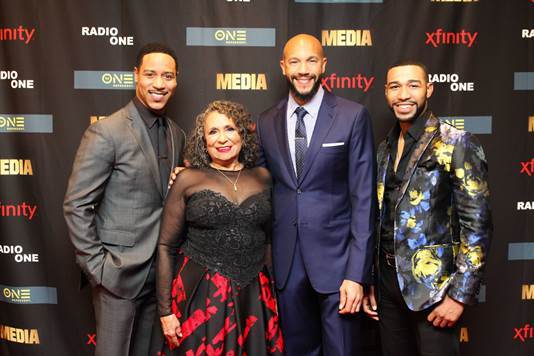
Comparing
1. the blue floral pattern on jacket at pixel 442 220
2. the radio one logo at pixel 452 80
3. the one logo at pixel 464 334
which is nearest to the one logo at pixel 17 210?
the blue floral pattern on jacket at pixel 442 220

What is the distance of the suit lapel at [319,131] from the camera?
215 centimetres

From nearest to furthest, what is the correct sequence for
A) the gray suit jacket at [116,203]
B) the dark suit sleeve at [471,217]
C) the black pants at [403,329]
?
the dark suit sleeve at [471,217]
the black pants at [403,329]
the gray suit jacket at [116,203]

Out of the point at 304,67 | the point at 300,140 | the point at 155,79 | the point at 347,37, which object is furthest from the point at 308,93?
the point at 347,37

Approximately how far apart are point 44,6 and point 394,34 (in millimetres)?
2211

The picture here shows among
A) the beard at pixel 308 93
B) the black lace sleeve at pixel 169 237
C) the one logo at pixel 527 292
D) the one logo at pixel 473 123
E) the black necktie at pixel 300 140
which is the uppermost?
the beard at pixel 308 93

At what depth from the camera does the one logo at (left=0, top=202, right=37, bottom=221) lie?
307 cm

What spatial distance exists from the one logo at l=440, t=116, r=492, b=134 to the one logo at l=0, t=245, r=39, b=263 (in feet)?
9.17

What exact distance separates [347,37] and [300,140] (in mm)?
1137

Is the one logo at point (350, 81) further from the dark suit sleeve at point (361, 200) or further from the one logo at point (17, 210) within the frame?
the one logo at point (17, 210)

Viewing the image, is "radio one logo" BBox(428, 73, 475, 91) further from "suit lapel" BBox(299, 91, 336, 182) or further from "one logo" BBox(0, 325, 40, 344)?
"one logo" BBox(0, 325, 40, 344)

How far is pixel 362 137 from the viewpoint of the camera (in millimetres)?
2154

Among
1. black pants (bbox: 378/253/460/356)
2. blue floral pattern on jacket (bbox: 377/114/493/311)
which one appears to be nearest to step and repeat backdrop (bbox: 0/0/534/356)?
blue floral pattern on jacket (bbox: 377/114/493/311)

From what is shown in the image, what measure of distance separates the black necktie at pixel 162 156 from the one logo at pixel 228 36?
0.87 m

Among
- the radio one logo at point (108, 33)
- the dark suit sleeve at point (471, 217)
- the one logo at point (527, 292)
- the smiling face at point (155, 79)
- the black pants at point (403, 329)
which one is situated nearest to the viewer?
the dark suit sleeve at point (471, 217)
